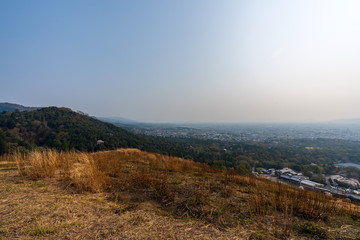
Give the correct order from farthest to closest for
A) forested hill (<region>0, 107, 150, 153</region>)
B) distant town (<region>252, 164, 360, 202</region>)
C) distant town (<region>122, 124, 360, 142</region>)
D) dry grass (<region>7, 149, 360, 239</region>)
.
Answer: distant town (<region>122, 124, 360, 142</region>), forested hill (<region>0, 107, 150, 153</region>), distant town (<region>252, 164, 360, 202</region>), dry grass (<region>7, 149, 360, 239</region>)

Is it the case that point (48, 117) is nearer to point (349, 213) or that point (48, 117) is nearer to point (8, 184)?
point (8, 184)

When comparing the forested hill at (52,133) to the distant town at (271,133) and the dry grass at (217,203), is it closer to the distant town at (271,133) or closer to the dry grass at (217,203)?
the dry grass at (217,203)

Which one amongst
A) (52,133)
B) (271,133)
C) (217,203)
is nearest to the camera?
(217,203)

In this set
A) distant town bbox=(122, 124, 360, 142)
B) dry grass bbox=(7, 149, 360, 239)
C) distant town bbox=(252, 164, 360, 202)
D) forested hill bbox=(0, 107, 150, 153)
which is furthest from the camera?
distant town bbox=(122, 124, 360, 142)

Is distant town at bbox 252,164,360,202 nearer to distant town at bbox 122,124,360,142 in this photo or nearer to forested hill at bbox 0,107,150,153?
forested hill at bbox 0,107,150,153

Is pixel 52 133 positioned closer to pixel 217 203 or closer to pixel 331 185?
pixel 217 203

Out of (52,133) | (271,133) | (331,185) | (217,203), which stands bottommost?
(271,133)

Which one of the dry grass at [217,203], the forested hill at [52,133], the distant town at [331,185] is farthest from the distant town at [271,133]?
the dry grass at [217,203]

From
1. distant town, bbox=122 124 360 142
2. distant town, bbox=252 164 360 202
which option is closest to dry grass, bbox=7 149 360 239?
distant town, bbox=252 164 360 202

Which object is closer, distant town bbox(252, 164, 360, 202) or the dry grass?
the dry grass

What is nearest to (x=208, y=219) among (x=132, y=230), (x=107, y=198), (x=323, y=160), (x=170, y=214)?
(x=170, y=214)

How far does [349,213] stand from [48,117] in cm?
5210

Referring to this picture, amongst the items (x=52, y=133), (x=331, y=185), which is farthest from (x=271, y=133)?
(x=52, y=133)

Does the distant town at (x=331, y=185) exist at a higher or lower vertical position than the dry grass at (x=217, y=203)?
lower
